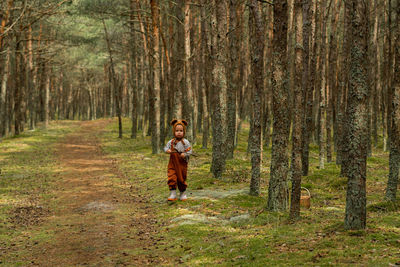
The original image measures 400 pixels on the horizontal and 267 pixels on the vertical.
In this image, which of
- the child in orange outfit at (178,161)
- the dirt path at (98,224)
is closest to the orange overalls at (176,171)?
the child in orange outfit at (178,161)

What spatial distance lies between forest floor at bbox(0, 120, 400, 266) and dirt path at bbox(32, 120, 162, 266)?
0.07 ft

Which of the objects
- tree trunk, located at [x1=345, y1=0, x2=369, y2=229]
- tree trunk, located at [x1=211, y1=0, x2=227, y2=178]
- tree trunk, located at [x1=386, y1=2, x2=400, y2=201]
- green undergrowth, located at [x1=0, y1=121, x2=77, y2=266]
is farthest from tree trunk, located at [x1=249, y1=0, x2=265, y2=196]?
green undergrowth, located at [x1=0, y1=121, x2=77, y2=266]

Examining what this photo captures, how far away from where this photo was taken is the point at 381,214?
24.9 feet

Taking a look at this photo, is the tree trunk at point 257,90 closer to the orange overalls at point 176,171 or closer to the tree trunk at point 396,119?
the orange overalls at point 176,171

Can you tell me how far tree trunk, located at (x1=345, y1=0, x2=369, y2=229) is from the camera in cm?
551

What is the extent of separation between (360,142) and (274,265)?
227cm

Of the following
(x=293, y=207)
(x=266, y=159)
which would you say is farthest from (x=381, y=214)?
(x=266, y=159)

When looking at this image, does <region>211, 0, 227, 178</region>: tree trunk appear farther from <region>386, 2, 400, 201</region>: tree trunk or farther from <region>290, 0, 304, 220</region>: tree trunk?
<region>386, 2, 400, 201</region>: tree trunk

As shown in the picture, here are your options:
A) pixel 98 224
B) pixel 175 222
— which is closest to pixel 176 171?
pixel 175 222

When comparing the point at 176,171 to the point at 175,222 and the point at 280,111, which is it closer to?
the point at 175,222

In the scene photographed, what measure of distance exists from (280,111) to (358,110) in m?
2.32

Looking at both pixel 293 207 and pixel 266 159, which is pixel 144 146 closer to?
pixel 266 159

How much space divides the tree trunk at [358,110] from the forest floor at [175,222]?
0.64 meters

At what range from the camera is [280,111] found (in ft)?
25.5
